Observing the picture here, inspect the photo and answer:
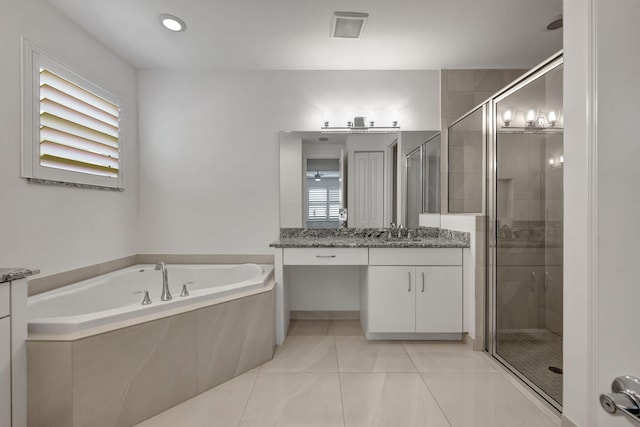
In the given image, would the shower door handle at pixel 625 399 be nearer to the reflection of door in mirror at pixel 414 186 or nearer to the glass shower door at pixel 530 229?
the glass shower door at pixel 530 229

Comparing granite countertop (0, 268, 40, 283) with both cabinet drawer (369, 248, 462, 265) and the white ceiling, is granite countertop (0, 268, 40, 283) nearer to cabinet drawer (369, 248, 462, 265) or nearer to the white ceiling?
the white ceiling

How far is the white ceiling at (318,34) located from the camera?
7.27ft

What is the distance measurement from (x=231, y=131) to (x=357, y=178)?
1.29m

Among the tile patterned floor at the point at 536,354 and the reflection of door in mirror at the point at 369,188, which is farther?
the reflection of door in mirror at the point at 369,188

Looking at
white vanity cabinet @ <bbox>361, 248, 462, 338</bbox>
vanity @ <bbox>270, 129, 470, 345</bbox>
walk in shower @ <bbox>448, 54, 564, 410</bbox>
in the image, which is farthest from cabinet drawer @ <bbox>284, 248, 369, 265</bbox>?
walk in shower @ <bbox>448, 54, 564, 410</bbox>

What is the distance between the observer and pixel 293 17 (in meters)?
2.34

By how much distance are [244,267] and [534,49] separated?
3.06 metres

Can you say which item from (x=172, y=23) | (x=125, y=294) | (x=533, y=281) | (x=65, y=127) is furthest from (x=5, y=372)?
(x=533, y=281)

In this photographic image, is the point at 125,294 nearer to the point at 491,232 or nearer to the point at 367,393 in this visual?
the point at 367,393

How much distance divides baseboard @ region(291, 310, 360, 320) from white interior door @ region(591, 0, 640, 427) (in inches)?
109

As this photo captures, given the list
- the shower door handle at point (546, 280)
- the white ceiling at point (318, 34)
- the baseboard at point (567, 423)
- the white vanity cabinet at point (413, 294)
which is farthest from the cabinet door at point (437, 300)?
the white ceiling at point (318, 34)

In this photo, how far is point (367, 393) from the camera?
6.65ft

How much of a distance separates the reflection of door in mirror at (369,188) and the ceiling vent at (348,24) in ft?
3.48

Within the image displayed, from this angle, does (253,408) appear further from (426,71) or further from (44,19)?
(426,71)
